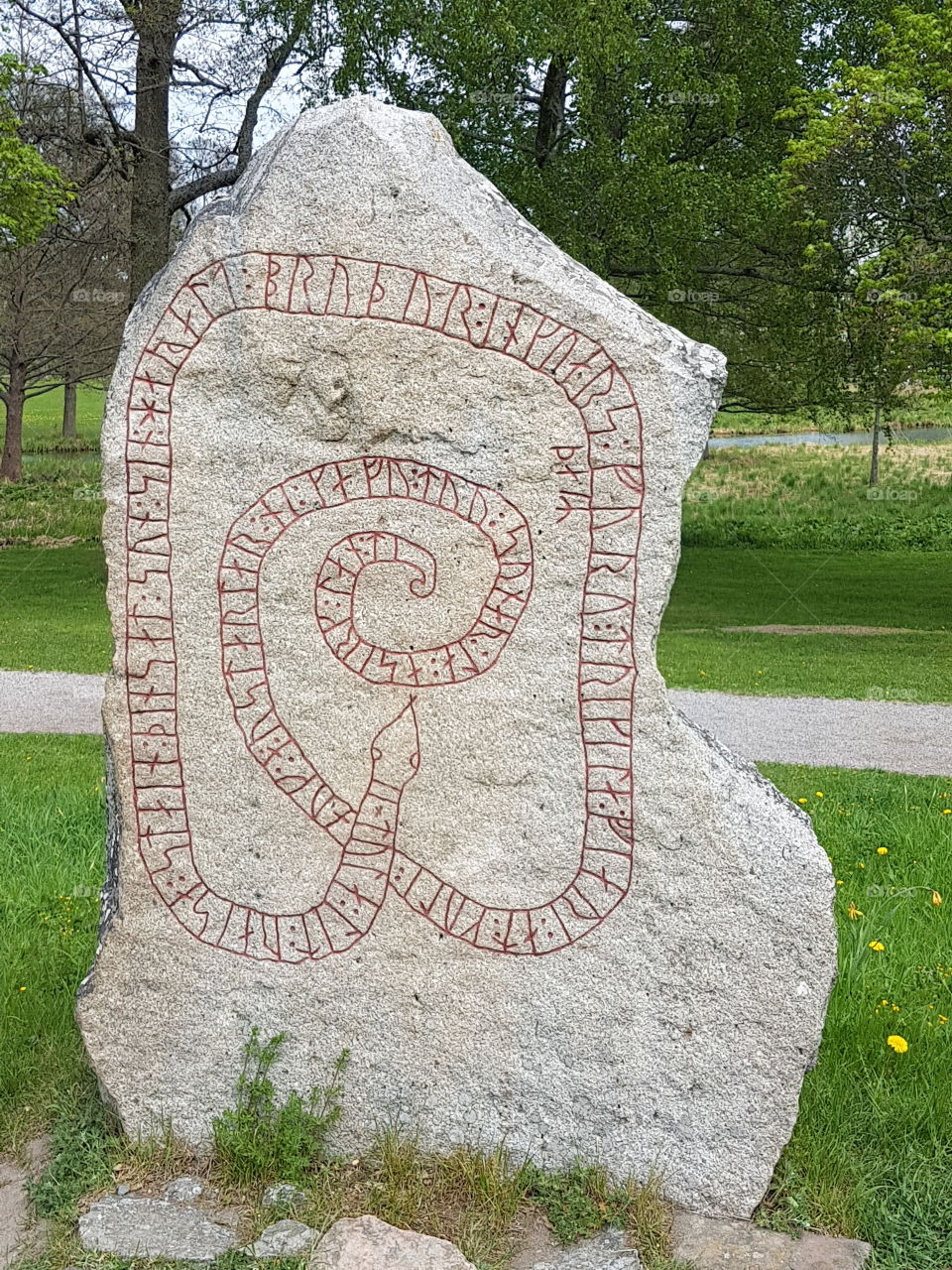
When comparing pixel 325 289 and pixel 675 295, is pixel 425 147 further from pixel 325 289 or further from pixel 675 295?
pixel 675 295

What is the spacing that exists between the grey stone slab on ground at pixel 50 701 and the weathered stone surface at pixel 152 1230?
580 centimetres

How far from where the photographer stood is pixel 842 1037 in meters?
4.30

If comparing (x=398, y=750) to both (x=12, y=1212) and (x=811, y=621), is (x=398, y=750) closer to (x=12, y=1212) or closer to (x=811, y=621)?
(x=12, y=1212)

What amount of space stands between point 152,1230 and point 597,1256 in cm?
118

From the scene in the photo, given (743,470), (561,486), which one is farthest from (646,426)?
(743,470)

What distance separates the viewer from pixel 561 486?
356cm

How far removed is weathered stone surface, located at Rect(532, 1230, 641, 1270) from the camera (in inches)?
132

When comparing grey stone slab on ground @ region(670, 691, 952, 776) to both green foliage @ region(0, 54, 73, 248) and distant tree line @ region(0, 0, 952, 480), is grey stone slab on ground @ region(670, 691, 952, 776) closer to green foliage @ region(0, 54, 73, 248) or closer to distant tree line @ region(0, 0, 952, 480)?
distant tree line @ region(0, 0, 952, 480)

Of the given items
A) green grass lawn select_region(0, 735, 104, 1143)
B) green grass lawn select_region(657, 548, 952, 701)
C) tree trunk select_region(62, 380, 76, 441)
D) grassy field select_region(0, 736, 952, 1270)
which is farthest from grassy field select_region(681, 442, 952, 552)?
tree trunk select_region(62, 380, 76, 441)

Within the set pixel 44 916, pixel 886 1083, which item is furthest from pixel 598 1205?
pixel 44 916

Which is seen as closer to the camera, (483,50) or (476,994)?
(476,994)

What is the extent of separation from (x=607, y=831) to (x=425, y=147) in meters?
1.95

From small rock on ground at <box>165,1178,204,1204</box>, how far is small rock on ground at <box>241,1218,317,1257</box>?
30cm

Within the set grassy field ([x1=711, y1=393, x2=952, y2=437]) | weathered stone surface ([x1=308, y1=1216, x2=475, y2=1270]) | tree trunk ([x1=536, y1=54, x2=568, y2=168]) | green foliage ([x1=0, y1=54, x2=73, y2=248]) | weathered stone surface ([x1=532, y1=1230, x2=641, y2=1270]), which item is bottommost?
weathered stone surface ([x1=532, y1=1230, x2=641, y2=1270])
